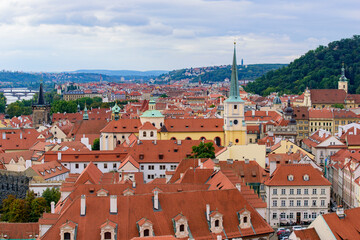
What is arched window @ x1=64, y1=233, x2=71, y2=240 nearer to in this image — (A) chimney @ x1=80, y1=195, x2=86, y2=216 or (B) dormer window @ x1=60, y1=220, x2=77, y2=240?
(B) dormer window @ x1=60, y1=220, x2=77, y2=240

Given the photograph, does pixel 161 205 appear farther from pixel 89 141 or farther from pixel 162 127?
pixel 89 141

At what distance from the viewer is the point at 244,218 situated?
38.2m

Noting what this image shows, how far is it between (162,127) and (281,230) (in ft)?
137

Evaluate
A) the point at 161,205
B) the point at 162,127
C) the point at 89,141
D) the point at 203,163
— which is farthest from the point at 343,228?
the point at 89,141

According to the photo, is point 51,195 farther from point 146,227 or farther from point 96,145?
point 96,145

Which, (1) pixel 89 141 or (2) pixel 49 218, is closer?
(2) pixel 49 218

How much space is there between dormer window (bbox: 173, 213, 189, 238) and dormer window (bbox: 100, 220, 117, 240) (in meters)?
3.85

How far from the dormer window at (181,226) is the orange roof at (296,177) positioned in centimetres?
2119

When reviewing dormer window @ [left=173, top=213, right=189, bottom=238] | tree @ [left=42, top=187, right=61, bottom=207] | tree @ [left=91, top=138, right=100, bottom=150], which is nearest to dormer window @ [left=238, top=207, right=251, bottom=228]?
dormer window @ [left=173, top=213, right=189, bottom=238]

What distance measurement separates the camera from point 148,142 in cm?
7769

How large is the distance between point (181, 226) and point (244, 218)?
4.46m

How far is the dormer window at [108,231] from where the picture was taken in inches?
1367

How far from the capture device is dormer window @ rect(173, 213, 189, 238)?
36188 millimetres

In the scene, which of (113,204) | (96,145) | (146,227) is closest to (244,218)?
(146,227)
